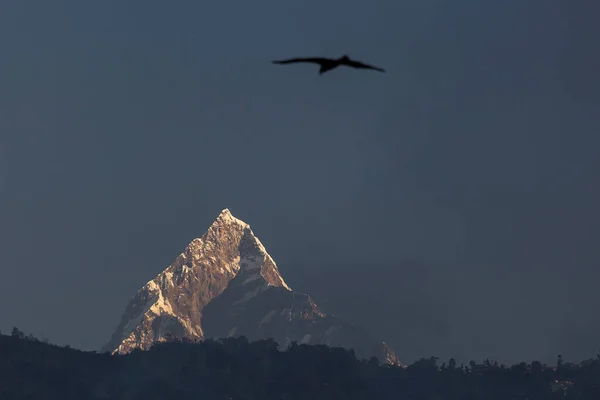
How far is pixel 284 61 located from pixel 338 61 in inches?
96.3

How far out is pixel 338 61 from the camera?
44.8 m

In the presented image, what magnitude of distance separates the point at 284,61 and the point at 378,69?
122 inches

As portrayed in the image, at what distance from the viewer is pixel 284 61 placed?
141ft

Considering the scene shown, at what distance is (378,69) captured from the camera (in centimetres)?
4431

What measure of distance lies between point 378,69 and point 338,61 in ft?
4.40
